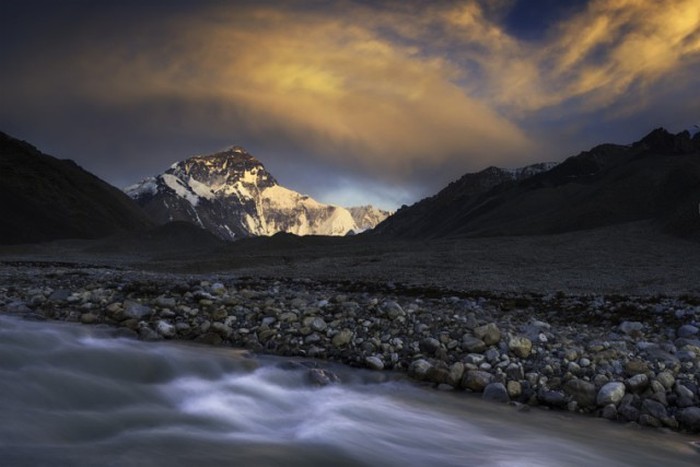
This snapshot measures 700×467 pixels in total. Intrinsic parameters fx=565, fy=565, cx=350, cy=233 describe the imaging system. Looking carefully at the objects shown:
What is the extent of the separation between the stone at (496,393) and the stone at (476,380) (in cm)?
17

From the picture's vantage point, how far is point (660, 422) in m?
7.82

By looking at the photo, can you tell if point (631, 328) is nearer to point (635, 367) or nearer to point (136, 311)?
point (635, 367)

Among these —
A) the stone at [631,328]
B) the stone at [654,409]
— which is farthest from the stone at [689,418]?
the stone at [631,328]

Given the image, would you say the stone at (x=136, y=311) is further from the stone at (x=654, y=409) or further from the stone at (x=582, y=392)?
the stone at (x=654, y=409)

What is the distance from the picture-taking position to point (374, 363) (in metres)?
9.99

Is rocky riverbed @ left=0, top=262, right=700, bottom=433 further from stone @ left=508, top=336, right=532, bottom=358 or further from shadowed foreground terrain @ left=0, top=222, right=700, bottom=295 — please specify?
shadowed foreground terrain @ left=0, top=222, right=700, bottom=295

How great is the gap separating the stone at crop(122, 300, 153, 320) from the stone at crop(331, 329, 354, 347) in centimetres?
451

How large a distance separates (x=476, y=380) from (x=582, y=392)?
156 cm

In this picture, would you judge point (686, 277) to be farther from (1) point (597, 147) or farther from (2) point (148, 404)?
(1) point (597, 147)

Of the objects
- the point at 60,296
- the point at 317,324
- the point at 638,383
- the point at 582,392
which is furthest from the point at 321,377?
the point at 60,296

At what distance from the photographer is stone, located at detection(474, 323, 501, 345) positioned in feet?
32.8

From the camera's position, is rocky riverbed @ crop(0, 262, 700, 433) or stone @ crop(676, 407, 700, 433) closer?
stone @ crop(676, 407, 700, 433)

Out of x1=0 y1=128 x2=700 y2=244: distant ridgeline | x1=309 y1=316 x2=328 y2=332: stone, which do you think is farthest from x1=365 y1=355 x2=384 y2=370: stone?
x1=0 y1=128 x2=700 y2=244: distant ridgeline

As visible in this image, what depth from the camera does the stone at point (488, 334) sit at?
998 centimetres
